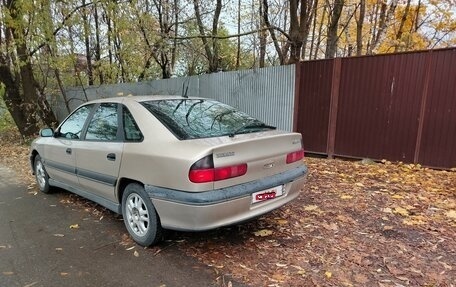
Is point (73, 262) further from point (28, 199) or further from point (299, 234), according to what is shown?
point (28, 199)

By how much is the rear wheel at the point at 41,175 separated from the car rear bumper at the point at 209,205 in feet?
10.5

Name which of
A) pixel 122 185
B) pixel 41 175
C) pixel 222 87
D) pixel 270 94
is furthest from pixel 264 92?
pixel 122 185

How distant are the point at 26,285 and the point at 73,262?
459mm

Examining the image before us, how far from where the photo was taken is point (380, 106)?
6.85 meters

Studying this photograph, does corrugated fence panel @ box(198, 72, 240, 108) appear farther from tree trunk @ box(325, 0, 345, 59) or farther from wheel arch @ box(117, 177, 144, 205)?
wheel arch @ box(117, 177, 144, 205)

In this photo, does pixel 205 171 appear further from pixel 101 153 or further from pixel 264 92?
pixel 264 92

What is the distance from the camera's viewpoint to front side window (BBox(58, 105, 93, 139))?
485 cm

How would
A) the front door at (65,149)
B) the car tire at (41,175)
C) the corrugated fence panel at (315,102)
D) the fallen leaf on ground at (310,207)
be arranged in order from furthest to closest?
the corrugated fence panel at (315,102) → the car tire at (41,175) → the front door at (65,149) → the fallen leaf on ground at (310,207)

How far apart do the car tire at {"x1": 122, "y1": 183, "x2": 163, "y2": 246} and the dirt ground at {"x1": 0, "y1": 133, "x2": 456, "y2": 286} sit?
6.9 inches

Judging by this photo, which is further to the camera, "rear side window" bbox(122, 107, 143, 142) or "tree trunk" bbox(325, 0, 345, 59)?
"tree trunk" bbox(325, 0, 345, 59)

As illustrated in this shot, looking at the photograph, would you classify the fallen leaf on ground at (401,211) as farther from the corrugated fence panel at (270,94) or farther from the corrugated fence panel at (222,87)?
the corrugated fence panel at (222,87)

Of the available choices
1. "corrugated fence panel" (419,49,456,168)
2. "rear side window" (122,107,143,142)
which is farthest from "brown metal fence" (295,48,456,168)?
"rear side window" (122,107,143,142)

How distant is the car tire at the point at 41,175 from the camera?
19.0 ft

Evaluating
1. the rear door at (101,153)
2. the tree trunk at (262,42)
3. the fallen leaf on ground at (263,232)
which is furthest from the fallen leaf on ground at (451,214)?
the tree trunk at (262,42)
